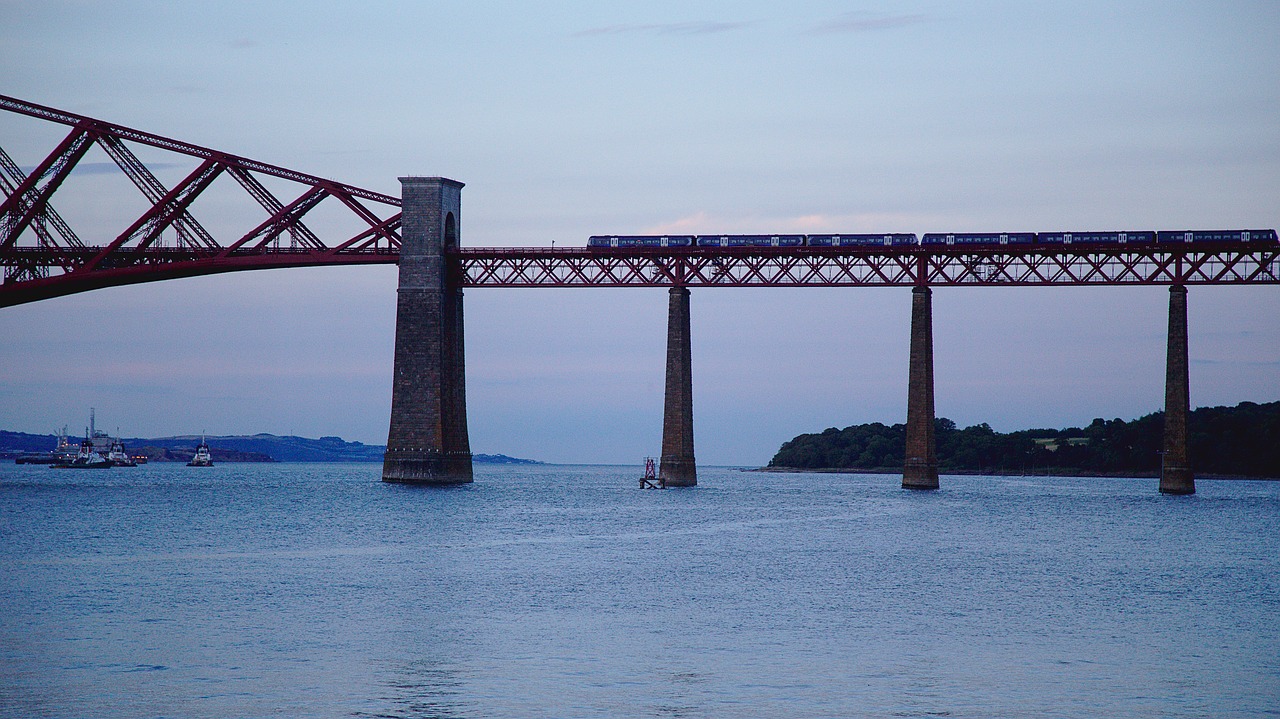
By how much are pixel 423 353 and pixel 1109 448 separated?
4310 inches

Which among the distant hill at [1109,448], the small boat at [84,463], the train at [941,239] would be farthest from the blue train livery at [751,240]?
the small boat at [84,463]

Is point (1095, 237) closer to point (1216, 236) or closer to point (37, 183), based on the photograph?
point (1216, 236)

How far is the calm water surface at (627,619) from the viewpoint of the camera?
1973 centimetres

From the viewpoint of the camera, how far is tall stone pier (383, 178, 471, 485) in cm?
7762

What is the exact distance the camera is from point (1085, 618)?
94.6 feet

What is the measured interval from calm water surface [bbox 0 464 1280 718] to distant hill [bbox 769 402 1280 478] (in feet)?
283

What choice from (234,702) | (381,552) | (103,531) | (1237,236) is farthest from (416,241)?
(234,702)

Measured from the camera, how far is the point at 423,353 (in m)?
77.7

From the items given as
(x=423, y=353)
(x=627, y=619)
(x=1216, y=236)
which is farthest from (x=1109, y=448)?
(x=627, y=619)

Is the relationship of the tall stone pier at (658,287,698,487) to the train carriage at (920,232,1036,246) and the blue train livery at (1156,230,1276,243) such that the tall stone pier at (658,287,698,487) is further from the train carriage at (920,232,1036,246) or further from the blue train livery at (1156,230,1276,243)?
the blue train livery at (1156,230,1276,243)

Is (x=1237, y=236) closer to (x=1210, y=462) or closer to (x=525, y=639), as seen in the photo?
(x=525, y=639)

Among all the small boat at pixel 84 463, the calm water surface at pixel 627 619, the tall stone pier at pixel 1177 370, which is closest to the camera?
the calm water surface at pixel 627 619

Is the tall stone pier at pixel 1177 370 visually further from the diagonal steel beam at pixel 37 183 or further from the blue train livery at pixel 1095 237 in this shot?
the diagonal steel beam at pixel 37 183

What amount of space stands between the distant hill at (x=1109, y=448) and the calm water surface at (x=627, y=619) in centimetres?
8613
